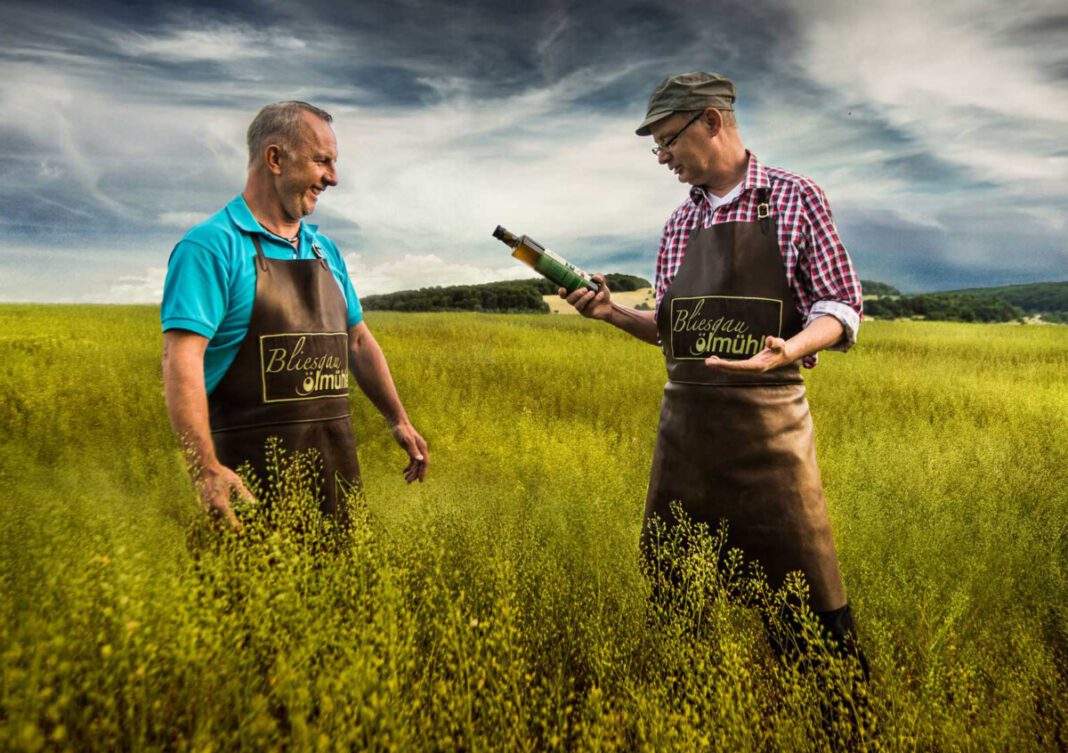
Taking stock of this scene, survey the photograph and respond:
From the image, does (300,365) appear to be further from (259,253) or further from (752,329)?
(752,329)

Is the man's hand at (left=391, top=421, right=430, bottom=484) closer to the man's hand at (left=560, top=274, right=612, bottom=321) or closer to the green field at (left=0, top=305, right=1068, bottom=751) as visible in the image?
the green field at (left=0, top=305, right=1068, bottom=751)

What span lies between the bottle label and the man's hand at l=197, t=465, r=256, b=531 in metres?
1.53

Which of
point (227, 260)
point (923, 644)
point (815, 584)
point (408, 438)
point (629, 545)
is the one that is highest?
point (227, 260)

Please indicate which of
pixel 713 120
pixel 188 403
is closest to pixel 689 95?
pixel 713 120

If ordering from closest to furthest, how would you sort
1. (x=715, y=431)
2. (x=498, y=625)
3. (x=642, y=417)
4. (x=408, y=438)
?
(x=498, y=625) < (x=715, y=431) < (x=408, y=438) < (x=642, y=417)

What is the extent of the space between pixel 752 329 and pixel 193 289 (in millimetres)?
1955

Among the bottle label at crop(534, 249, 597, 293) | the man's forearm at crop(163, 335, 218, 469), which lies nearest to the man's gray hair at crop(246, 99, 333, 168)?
the man's forearm at crop(163, 335, 218, 469)

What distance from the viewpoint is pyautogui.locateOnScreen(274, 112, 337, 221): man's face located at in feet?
8.14

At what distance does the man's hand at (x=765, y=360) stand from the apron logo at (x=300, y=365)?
1.44 metres

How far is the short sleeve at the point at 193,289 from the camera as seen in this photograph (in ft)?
7.33

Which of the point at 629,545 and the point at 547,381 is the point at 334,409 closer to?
the point at 629,545

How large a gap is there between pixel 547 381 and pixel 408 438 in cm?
567

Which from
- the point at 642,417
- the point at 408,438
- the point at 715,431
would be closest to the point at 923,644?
the point at 715,431

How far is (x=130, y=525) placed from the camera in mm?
1781
